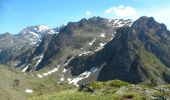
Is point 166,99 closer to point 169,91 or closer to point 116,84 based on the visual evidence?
point 169,91

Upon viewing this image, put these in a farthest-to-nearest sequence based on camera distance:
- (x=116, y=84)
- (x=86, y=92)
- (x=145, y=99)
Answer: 1. (x=116, y=84)
2. (x=86, y=92)
3. (x=145, y=99)

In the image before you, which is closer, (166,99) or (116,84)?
(166,99)

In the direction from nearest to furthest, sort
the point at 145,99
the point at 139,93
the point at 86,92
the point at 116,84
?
the point at 145,99, the point at 139,93, the point at 86,92, the point at 116,84

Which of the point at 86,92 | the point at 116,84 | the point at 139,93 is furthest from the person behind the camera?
the point at 116,84

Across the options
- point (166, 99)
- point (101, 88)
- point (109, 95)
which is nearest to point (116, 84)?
point (101, 88)

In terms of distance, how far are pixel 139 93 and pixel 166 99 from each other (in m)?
5.76

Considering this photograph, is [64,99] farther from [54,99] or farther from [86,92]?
[86,92]

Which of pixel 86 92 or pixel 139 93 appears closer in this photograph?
pixel 139 93

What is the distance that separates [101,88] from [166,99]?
58.4 ft

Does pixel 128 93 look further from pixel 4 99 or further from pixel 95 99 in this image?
pixel 4 99

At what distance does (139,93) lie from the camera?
219 feet

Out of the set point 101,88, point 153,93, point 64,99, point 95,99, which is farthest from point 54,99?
point 153,93

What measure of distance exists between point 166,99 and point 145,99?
12.6 feet

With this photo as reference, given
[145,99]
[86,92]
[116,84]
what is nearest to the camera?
[145,99]
